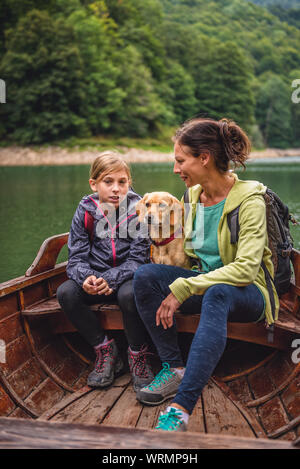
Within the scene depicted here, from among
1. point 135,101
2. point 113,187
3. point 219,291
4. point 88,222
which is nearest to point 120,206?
point 113,187

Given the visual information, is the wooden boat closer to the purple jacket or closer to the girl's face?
the purple jacket

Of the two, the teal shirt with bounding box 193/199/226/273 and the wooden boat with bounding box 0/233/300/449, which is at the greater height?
the teal shirt with bounding box 193/199/226/273

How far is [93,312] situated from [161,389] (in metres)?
0.74

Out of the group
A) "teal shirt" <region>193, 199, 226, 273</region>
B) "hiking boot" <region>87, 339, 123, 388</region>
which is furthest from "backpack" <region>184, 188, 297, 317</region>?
"hiking boot" <region>87, 339, 123, 388</region>

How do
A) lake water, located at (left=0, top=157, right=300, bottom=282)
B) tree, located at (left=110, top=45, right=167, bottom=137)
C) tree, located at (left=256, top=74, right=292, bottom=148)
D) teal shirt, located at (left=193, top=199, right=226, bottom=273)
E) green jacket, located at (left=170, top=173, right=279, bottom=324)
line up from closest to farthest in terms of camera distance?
green jacket, located at (left=170, top=173, right=279, bottom=324) < teal shirt, located at (left=193, top=199, right=226, bottom=273) < lake water, located at (left=0, top=157, right=300, bottom=282) < tree, located at (left=110, top=45, right=167, bottom=137) < tree, located at (left=256, top=74, right=292, bottom=148)

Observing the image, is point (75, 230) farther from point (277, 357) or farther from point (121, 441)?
point (121, 441)

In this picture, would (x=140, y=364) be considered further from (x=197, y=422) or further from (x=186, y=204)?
(x=186, y=204)

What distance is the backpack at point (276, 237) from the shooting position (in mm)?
2678

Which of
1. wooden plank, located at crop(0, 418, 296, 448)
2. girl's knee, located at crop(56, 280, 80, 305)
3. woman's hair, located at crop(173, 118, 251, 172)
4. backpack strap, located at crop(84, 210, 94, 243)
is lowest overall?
wooden plank, located at crop(0, 418, 296, 448)

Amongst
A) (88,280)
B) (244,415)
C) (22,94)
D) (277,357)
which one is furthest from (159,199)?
(22,94)

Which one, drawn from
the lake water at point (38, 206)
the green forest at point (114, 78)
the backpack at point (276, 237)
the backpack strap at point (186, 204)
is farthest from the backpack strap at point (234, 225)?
the green forest at point (114, 78)

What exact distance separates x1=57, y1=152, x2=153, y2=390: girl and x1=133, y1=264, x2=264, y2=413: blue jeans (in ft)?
0.77

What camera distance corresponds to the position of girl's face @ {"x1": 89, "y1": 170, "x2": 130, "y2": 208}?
3.36 m

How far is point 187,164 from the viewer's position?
2779 millimetres
